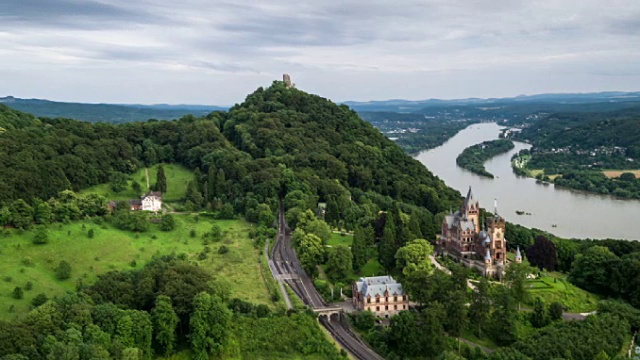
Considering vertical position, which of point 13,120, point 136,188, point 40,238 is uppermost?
point 13,120

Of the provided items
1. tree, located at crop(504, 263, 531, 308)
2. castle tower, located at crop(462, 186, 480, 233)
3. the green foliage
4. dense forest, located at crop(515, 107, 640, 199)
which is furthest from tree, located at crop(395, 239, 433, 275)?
dense forest, located at crop(515, 107, 640, 199)

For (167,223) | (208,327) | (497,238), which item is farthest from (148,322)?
(497,238)

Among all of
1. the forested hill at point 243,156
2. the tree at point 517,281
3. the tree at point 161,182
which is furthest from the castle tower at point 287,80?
the tree at point 517,281

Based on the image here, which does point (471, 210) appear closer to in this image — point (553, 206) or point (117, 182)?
point (117, 182)

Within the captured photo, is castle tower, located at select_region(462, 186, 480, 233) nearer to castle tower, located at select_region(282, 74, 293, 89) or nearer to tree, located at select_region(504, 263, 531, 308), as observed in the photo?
tree, located at select_region(504, 263, 531, 308)

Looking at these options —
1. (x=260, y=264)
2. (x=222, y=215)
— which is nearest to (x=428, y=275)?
(x=260, y=264)

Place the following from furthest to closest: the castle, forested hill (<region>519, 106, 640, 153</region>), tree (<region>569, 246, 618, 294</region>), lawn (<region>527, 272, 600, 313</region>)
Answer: forested hill (<region>519, 106, 640, 153</region>) < tree (<region>569, 246, 618, 294</region>) < the castle < lawn (<region>527, 272, 600, 313</region>)
